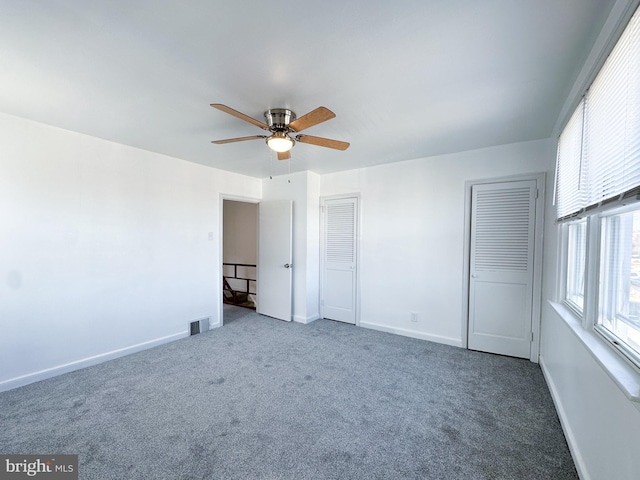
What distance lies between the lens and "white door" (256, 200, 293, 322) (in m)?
4.36

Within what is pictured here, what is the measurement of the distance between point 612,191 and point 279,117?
6.91ft

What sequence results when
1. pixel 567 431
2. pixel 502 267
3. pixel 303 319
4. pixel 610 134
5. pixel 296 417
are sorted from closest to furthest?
pixel 610 134
pixel 567 431
pixel 296 417
pixel 502 267
pixel 303 319

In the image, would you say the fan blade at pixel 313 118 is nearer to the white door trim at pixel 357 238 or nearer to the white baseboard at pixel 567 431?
the white door trim at pixel 357 238

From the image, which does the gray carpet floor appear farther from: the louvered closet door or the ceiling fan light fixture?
the ceiling fan light fixture

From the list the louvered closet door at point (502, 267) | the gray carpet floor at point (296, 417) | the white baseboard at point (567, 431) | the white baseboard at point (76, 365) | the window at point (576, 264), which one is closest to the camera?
the white baseboard at point (567, 431)

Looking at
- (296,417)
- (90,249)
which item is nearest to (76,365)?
(90,249)

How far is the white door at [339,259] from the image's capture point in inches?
164

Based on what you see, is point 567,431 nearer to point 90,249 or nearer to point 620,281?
point 620,281

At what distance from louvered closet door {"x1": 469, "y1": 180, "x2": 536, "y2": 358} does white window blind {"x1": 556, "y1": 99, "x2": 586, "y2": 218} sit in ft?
2.11

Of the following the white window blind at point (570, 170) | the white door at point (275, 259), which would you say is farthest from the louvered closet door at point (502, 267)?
the white door at point (275, 259)

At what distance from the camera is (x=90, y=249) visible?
2.87 meters

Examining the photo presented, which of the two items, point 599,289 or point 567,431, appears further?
point 567,431

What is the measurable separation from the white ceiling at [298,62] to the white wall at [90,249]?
455 millimetres

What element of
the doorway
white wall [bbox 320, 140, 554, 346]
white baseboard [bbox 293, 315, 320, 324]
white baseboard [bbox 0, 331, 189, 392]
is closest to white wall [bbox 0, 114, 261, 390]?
white baseboard [bbox 0, 331, 189, 392]
